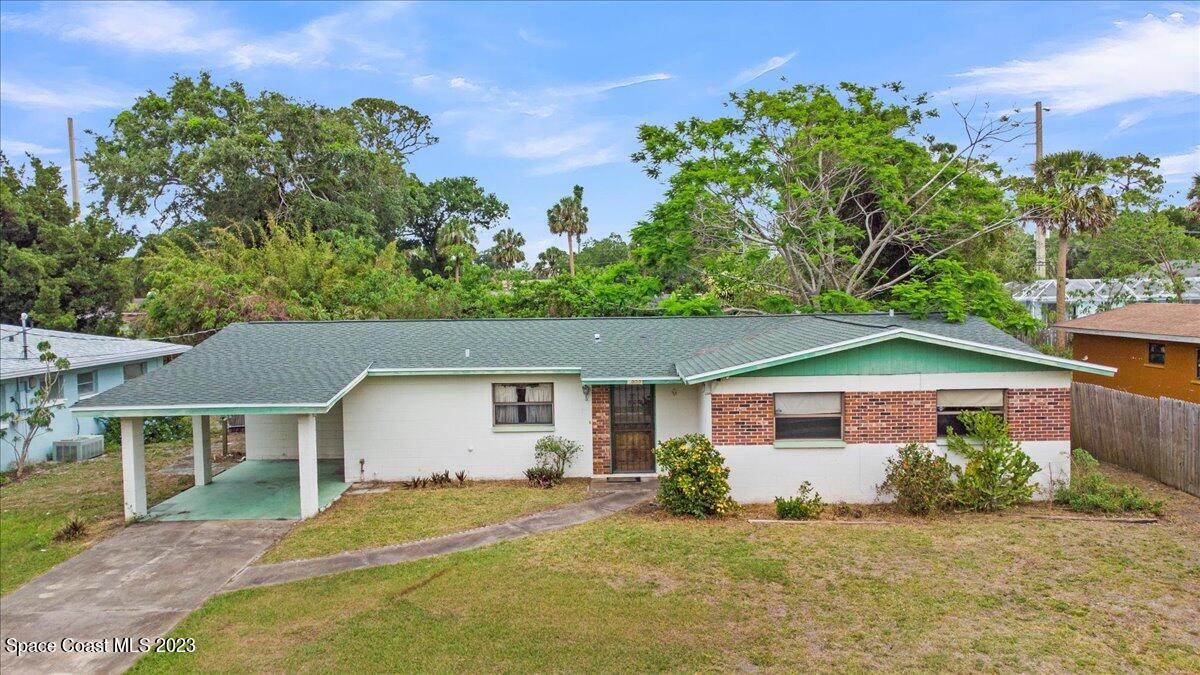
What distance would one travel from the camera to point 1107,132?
1201 inches

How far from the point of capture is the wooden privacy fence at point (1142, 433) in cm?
1280

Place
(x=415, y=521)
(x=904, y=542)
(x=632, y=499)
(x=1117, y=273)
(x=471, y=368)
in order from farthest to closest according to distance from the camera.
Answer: (x=1117, y=273)
(x=471, y=368)
(x=632, y=499)
(x=415, y=521)
(x=904, y=542)

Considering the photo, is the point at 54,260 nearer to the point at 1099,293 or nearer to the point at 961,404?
the point at 961,404

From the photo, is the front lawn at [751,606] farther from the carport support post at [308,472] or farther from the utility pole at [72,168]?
the utility pole at [72,168]

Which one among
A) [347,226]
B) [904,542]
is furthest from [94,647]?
[347,226]

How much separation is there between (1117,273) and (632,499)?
107 feet

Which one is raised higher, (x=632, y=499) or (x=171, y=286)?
(x=171, y=286)

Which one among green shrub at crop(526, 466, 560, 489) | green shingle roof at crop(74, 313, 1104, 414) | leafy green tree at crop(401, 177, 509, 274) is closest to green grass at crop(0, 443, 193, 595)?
green shingle roof at crop(74, 313, 1104, 414)

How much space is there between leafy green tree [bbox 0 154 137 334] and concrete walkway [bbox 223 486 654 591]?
74.6ft

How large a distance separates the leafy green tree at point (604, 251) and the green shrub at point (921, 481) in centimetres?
5350

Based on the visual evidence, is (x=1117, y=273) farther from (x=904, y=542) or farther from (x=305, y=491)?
(x=305, y=491)

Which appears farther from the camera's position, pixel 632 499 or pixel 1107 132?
pixel 1107 132

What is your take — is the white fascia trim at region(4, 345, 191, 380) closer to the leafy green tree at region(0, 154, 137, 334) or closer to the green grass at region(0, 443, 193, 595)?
the green grass at region(0, 443, 193, 595)

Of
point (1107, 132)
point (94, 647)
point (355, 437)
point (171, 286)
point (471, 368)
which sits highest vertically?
point (1107, 132)
